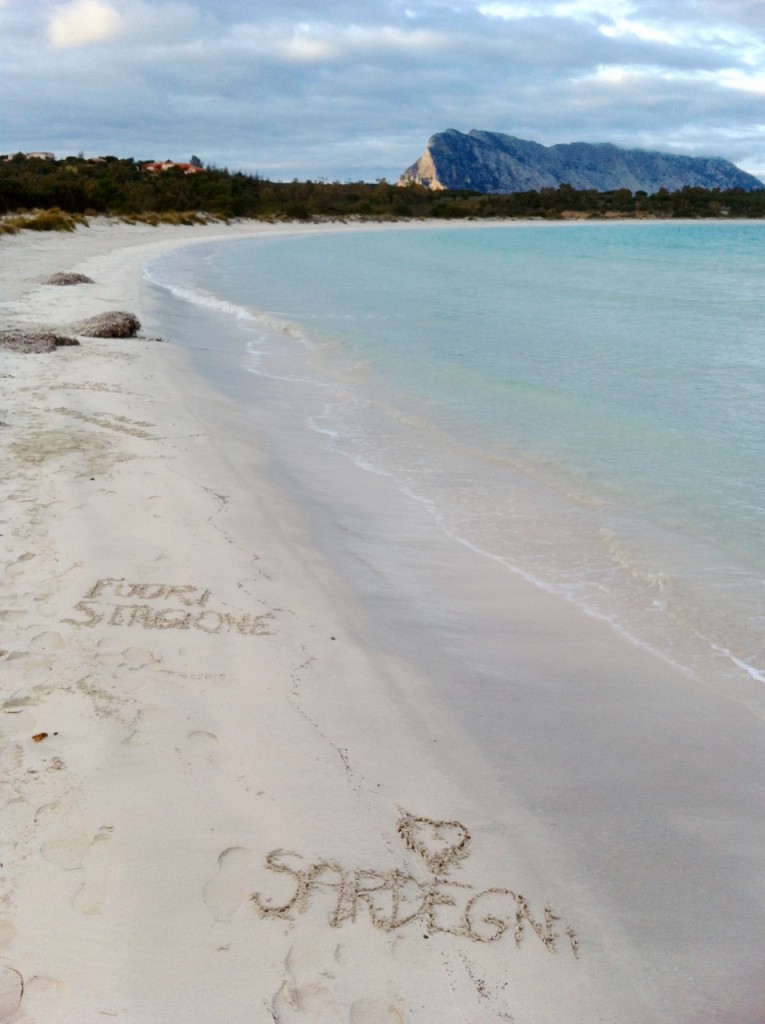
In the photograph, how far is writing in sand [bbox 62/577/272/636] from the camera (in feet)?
10.5

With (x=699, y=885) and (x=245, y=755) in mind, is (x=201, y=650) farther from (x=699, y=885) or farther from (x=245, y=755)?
(x=699, y=885)

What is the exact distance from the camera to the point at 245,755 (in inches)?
99.7

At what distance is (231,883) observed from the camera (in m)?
2.05

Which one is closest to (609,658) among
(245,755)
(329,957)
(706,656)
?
(706,656)

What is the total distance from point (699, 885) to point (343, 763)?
1.05m

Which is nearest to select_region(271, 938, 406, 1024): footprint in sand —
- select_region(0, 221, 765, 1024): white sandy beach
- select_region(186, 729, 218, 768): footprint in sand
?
select_region(0, 221, 765, 1024): white sandy beach

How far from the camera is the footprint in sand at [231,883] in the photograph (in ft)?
6.49

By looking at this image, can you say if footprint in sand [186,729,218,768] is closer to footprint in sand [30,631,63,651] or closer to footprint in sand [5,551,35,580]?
footprint in sand [30,631,63,651]

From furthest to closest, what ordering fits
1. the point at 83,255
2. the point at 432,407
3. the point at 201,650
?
1. the point at 83,255
2. the point at 432,407
3. the point at 201,650

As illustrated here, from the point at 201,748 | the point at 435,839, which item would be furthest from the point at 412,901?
the point at 201,748

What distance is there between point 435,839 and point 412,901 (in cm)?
24

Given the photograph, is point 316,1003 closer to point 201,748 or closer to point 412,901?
point 412,901

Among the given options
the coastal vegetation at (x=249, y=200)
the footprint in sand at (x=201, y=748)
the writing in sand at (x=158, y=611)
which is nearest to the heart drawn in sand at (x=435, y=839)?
the footprint in sand at (x=201, y=748)

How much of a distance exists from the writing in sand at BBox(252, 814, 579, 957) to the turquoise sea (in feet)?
5.10
